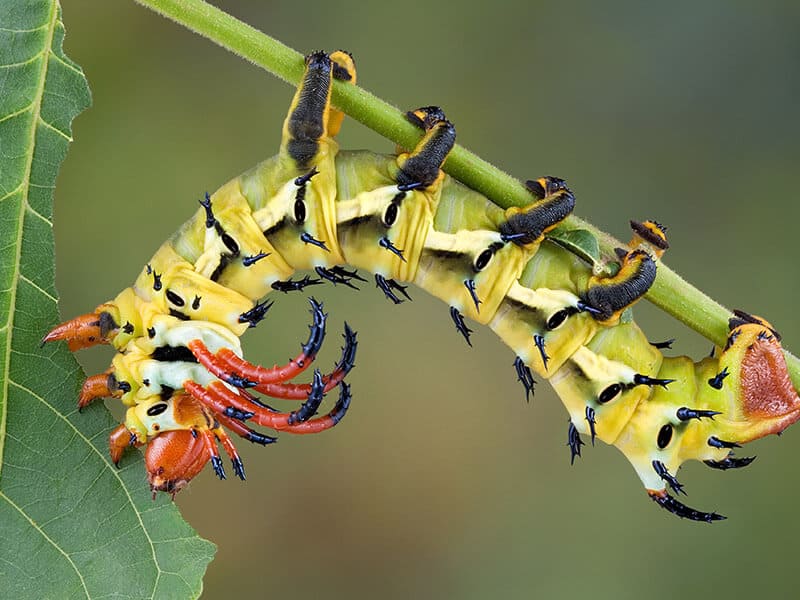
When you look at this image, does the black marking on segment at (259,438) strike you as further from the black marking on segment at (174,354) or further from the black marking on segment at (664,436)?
the black marking on segment at (664,436)

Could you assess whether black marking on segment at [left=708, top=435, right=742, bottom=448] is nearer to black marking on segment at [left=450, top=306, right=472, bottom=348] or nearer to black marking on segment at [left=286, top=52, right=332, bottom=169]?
black marking on segment at [left=450, top=306, right=472, bottom=348]

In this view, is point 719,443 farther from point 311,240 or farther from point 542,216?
point 311,240

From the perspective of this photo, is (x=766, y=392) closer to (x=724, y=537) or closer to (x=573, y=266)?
(x=573, y=266)

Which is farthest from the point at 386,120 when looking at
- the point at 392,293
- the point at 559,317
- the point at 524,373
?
the point at 524,373

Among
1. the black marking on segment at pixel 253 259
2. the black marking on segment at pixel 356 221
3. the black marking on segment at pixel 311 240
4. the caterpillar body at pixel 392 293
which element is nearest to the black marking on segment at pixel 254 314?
the caterpillar body at pixel 392 293

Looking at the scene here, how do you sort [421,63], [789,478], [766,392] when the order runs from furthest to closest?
1. [421,63]
2. [789,478]
3. [766,392]

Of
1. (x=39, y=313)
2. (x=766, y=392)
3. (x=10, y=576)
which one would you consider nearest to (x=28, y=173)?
(x=39, y=313)

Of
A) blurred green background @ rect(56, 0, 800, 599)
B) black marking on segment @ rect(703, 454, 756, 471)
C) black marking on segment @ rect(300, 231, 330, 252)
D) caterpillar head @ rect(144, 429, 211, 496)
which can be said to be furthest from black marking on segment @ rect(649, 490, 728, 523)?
blurred green background @ rect(56, 0, 800, 599)
